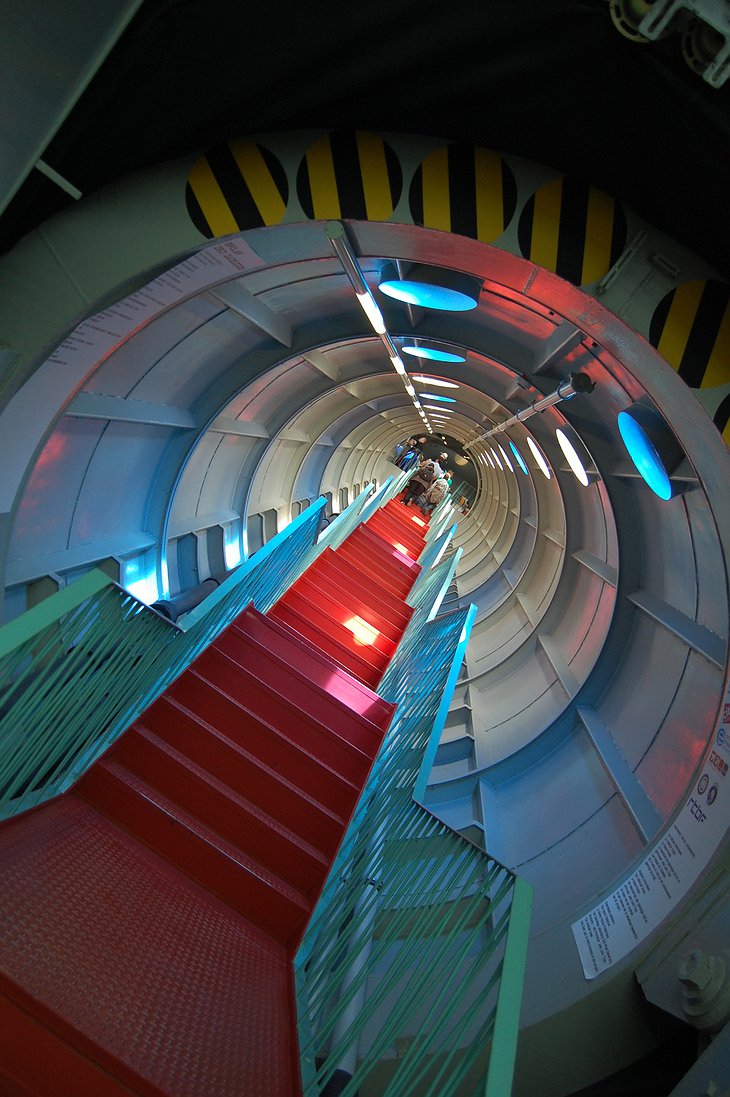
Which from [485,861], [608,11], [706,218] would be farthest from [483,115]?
[485,861]

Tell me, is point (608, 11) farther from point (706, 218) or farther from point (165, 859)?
point (165, 859)

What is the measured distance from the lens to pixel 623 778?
499cm

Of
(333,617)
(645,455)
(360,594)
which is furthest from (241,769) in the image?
(360,594)

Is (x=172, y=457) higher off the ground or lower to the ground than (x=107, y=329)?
lower

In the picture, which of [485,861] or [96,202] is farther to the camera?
[485,861]

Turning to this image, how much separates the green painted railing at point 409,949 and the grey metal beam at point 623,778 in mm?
1341

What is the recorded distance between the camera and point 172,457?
7465mm

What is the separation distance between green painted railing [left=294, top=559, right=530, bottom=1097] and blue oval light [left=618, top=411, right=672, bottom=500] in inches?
86.9

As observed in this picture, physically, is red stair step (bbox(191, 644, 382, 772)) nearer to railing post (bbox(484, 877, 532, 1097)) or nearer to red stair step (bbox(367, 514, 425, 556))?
railing post (bbox(484, 877, 532, 1097))

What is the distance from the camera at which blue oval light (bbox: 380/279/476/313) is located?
13.5 feet

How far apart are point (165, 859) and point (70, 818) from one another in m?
0.62

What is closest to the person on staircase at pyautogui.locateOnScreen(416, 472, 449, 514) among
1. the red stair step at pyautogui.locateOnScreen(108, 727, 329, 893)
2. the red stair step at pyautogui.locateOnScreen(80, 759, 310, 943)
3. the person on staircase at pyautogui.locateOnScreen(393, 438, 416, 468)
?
the person on staircase at pyautogui.locateOnScreen(393, 438, 416, 468)

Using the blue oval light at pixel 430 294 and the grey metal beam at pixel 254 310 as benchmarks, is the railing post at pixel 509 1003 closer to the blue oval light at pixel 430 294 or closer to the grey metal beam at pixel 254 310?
the blue oval light at pixel 430 294

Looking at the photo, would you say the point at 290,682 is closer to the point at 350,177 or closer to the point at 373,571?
the point at 350,177
